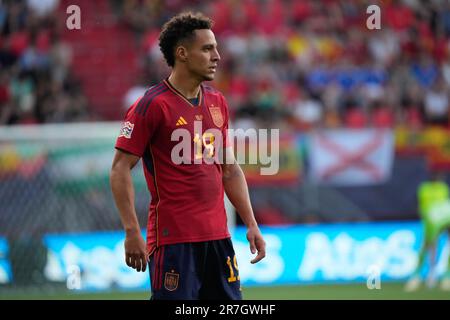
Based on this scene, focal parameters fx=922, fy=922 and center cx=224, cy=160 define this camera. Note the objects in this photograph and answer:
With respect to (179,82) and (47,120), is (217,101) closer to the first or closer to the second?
(179,82)

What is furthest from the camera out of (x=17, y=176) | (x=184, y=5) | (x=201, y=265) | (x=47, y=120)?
(x=184, y=5)

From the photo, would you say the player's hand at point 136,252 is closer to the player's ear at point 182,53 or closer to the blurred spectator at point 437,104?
the player's ear at point 182,53

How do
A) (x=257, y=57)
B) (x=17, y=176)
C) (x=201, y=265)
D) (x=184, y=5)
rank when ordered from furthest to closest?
(x=184, y=5), (x=257, y=57), (x=17, y=176), (x=201, y=265)

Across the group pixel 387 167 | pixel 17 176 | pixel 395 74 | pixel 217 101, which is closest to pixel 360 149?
pixel 387 167

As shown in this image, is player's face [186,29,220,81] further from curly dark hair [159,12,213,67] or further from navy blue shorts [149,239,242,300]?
navy blue shorts [149,239,242,300]

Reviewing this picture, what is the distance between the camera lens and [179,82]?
5.70m

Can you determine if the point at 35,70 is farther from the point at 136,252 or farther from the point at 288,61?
the point at 136,252

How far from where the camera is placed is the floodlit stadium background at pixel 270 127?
12422 mm

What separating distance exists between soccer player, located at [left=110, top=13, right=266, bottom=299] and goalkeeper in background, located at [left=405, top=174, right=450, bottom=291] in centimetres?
763

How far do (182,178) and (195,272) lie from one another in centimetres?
57

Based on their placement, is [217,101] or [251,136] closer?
[217,101]

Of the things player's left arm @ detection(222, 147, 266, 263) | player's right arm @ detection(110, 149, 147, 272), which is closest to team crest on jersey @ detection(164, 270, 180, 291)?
player's right arm @ detection(110, 149, 147, 272)

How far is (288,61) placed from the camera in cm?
1661
